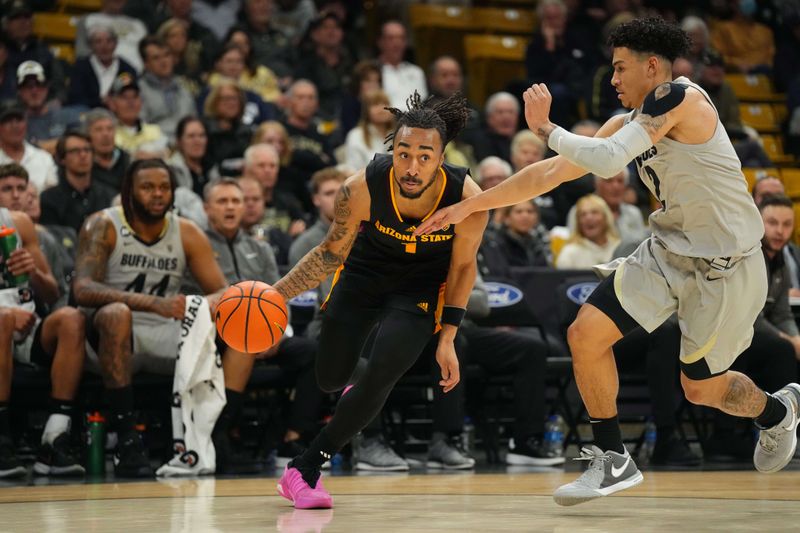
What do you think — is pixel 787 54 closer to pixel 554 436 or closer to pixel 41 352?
pixel 554 436

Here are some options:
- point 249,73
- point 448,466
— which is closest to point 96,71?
point 249,73

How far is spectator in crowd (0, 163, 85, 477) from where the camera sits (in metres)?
6.95

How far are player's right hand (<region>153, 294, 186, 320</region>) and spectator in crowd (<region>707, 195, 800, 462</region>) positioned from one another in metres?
3.42

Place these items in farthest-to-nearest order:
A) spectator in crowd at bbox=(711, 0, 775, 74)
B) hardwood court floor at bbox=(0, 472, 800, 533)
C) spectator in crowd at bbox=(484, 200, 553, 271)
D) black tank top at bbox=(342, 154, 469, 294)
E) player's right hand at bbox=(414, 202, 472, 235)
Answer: spectator in crowd at bbox=(711, 0, 775, 74) < spectator in crowd at bbox=(484, 200, 553, 271) < black tank top at bbox=(342, 154, 469, 294) < player's right hand at bbox=(414, 202, 472, 235) < hardwood court floor at bbox=(0, 472, 800, 533)

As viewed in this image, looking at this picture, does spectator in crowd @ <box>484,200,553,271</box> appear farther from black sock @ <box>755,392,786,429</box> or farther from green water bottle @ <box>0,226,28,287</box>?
→ black sock @ <box>755,392,786,429</box>

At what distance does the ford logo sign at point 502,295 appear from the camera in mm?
8438

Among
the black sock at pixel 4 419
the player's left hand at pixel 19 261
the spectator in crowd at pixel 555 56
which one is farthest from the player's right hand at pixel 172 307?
the spectator in crowd at pixel 555 56

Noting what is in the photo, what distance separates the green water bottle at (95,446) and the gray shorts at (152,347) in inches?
12.3

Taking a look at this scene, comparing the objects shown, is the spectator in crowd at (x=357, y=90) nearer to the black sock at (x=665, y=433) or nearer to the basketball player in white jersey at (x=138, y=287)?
the basketball player in white jersey at (x=138, y=287)

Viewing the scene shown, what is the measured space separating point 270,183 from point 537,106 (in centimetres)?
488

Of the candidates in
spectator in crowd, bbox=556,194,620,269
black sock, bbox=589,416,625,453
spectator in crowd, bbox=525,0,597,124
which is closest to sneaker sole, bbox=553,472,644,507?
black sock, bbox=589,416,625,453

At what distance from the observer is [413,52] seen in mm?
13852

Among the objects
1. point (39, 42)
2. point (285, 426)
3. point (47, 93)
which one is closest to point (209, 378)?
point (285, 426)

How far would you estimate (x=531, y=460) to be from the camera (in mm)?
7633
